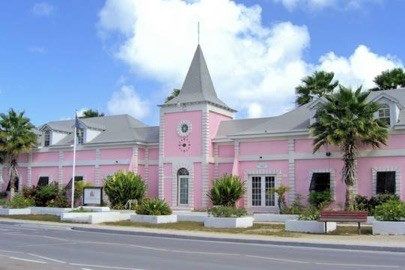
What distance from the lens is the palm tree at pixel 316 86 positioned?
40.9 m

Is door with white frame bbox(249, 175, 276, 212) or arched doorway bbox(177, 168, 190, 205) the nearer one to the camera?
door with white frame bbox(249, 175, 276, 212)

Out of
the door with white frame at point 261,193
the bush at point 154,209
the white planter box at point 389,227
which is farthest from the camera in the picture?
the door with white frame at point 261,193

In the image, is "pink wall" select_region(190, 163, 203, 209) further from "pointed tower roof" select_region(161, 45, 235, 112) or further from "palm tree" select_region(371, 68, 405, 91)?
Answer: "palm tree" select_region(371, 68, 405, 91)

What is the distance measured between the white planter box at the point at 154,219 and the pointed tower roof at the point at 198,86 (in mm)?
10920

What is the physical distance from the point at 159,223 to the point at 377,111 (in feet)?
45.1

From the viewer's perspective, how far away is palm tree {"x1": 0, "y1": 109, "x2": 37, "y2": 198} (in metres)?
43.2

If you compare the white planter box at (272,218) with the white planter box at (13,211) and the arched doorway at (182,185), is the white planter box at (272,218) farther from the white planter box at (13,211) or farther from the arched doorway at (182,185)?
the white planter box at (13,211)

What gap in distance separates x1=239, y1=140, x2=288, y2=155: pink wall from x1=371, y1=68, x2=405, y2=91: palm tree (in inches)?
478

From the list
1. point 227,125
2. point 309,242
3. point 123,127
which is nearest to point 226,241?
point 309,242

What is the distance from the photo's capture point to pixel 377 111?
97.8 ft

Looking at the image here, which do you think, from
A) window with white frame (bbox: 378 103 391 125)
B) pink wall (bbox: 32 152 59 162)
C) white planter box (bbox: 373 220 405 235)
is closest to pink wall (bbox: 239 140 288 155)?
window with white frame (bbox: 378 103 391 125)

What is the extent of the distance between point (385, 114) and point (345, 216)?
1110cm

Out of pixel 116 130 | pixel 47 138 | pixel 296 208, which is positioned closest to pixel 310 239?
pixel 296 208

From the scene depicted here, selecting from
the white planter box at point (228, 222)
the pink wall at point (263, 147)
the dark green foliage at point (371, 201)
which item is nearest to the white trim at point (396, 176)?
the dark green foliage at point (371, 201)
